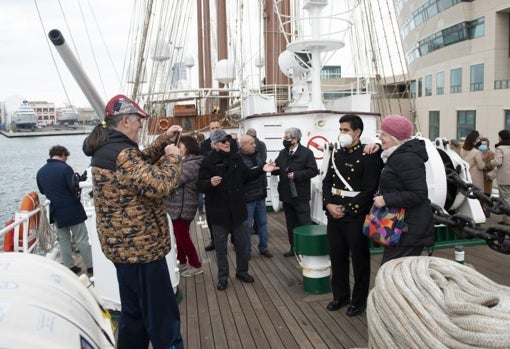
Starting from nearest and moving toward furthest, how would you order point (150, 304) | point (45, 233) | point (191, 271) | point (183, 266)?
point (150, 304), point (191, 271), point (183, 266), point (45, 233)

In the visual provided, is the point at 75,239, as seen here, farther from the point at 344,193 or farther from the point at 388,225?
the point at 388,225

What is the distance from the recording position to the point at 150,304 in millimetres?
2611

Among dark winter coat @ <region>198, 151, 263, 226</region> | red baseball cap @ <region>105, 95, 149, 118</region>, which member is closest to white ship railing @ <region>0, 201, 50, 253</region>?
dark winter coat @ <region>198, 151, 263, 226</region>

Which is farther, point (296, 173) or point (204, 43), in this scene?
point (204, 43)

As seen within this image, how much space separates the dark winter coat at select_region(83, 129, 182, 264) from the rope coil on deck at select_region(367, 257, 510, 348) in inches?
49.5

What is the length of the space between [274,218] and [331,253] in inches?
157

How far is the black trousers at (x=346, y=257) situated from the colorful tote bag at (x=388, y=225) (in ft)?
1.26

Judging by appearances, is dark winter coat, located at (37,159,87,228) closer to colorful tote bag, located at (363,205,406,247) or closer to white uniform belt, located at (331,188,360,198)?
white uniform belt, located at (331,188,360,198)

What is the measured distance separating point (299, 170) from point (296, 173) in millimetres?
103

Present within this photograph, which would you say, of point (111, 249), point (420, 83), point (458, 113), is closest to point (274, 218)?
point (111, 249)

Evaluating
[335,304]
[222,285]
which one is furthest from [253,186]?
[335,304]

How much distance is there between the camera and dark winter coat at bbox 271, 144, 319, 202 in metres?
5.15

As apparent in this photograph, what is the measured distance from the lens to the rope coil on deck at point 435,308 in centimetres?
174

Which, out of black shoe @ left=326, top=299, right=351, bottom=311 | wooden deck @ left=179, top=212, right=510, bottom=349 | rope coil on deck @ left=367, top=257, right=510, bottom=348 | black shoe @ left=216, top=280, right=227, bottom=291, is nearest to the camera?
rope coil on deck @ left=367, top=257, right=510, bottom=348
